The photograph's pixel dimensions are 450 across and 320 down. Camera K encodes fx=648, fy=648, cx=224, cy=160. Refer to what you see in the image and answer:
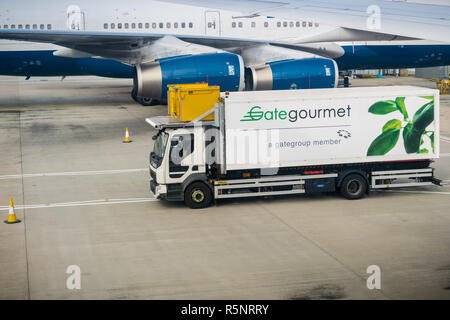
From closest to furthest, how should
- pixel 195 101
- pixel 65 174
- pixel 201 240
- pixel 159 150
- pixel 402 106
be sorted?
pixel 201 240 → pixel 195 101 → pixel 159 150 → pixel 402 106 → pixel 65 174

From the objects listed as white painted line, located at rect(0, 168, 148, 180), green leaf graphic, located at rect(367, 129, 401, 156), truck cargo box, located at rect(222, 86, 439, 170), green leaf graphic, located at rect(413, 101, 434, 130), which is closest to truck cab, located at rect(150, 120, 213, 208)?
truck cargo box, located at rect(222, 86, 439, 170)

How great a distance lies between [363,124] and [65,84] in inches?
1211

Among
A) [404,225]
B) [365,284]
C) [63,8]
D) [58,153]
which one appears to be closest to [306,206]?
[404,225]

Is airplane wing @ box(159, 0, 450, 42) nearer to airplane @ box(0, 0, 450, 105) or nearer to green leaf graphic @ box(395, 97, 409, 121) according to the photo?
green leaf graphic @ box(395, 97, 409, 121)

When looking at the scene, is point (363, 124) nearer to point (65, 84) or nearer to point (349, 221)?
point (349, 221)

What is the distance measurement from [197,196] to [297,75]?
10.3 meters

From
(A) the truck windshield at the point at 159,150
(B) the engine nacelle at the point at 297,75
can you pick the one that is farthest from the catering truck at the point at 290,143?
(B) the engine nacelle at the point at 297,75

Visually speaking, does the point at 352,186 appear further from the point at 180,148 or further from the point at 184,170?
the point at 180,148

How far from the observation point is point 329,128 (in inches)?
642

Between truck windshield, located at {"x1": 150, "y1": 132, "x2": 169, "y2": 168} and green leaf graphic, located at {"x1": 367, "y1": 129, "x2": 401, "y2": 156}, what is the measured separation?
5152mm

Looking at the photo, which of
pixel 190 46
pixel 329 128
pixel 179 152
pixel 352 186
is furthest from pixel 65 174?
pixel 352 186

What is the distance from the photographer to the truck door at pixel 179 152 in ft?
51.7

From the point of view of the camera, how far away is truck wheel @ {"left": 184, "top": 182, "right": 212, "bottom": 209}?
1577 cm
